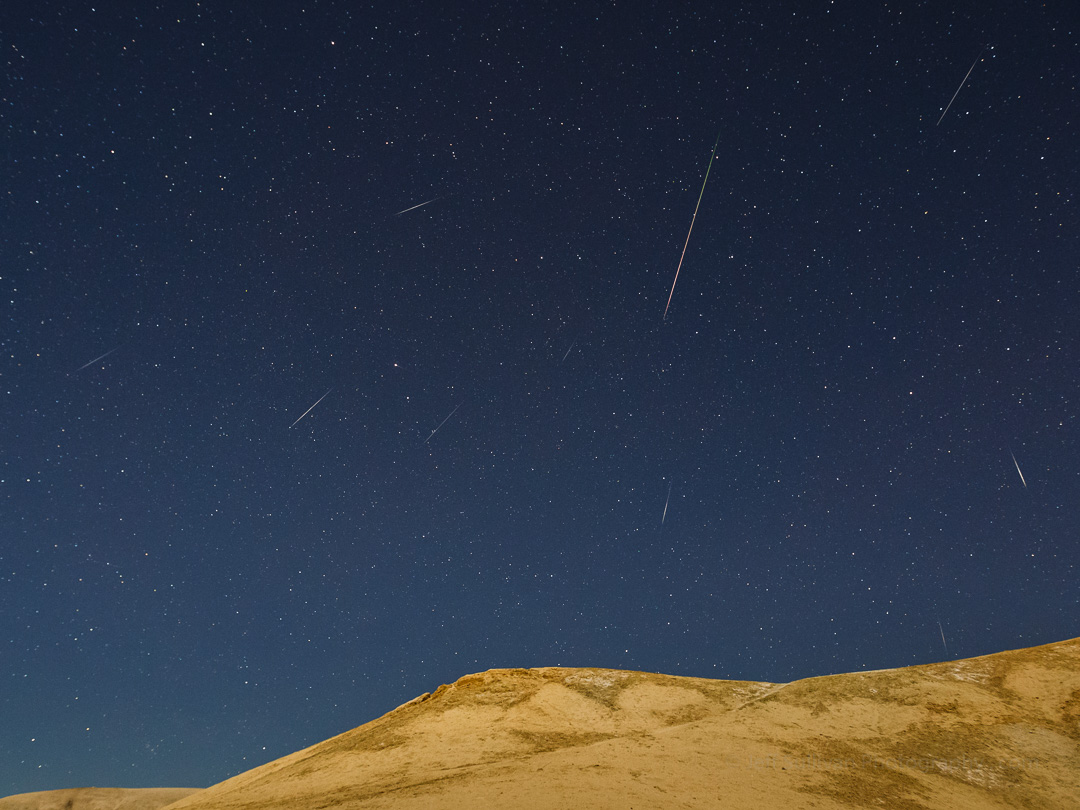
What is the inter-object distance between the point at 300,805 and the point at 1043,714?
16.5 m

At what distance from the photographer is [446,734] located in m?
14.1

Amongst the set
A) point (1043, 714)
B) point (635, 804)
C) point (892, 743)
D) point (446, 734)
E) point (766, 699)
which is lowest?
point (1043, 714)

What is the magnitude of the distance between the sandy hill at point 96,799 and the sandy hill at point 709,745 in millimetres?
71374

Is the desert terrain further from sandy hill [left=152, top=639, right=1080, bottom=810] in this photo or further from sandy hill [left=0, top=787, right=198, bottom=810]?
sandy hill [left=0, top=787, right=198, bottom=810]

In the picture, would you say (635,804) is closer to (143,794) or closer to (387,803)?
(387,803)

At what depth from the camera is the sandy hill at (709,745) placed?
941cm

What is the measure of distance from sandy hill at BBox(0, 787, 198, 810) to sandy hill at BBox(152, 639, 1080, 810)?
2810 inches

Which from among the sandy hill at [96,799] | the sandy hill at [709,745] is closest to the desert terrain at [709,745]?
the sandy hill at [709,745]

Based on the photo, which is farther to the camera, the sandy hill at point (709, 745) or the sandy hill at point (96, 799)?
the sandy hill at point (96, 799)

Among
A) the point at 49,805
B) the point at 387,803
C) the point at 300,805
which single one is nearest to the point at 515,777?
the point at 387,803

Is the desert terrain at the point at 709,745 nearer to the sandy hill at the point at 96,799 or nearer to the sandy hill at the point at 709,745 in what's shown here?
the sandy hill at the point at 709,745

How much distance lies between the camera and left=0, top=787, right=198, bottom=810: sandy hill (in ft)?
206

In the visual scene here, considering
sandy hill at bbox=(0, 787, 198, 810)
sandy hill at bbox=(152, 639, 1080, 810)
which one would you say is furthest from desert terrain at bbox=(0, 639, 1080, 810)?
sandy hill at bbox=(0, 787, 198, 810)

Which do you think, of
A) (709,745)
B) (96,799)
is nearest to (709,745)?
(709,745)
